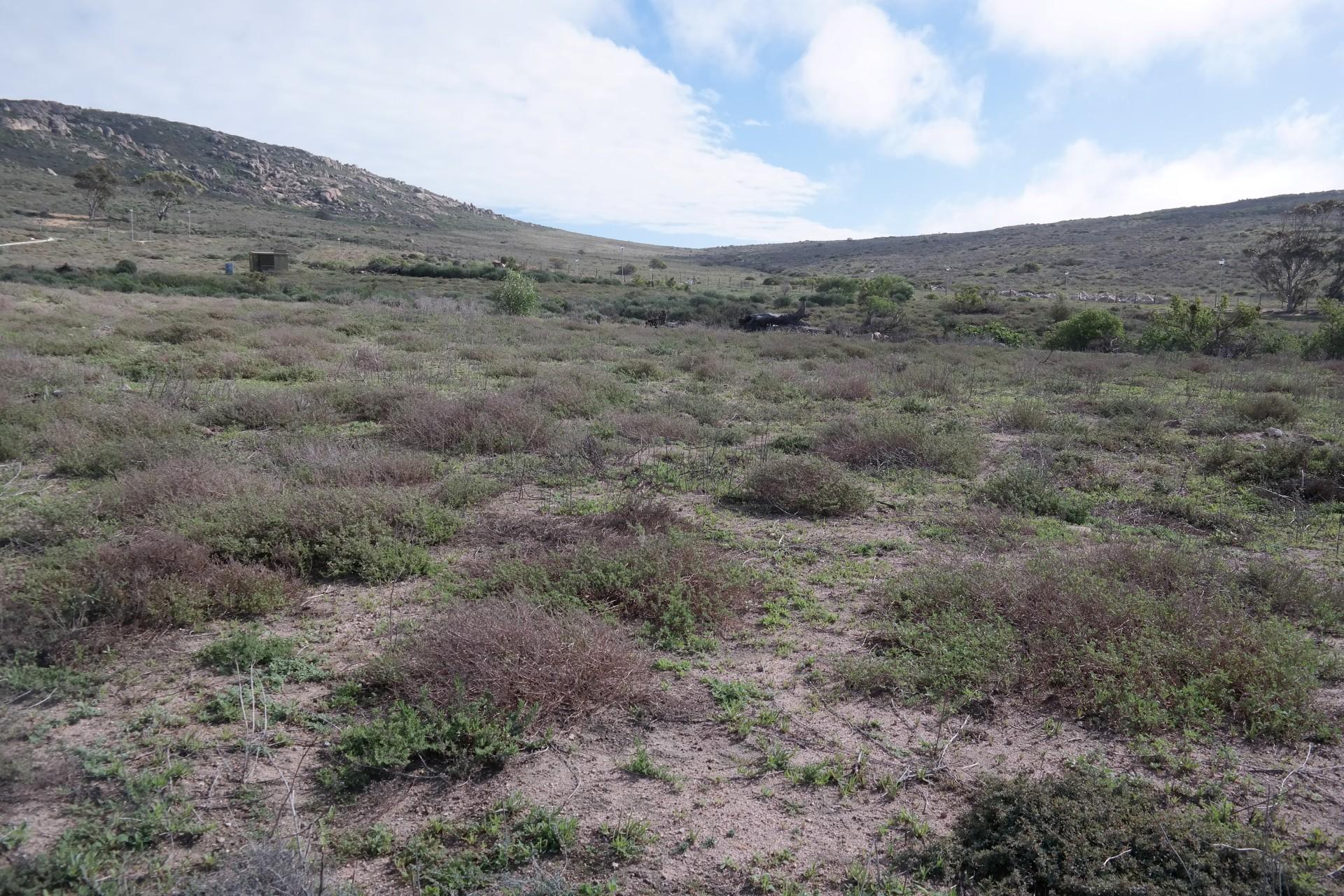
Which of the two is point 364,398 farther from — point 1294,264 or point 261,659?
point 1294,264

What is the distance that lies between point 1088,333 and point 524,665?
2805 centimetres

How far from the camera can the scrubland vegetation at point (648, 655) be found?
2.88 m

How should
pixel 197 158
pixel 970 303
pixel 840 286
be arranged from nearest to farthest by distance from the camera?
pixel 970 303
pixel 840 286
pixel 197 158

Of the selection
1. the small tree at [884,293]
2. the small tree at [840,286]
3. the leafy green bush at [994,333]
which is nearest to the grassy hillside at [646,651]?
the leafy green bush at [994,333]

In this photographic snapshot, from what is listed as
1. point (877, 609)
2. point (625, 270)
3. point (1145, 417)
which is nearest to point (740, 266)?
point (625, 270)

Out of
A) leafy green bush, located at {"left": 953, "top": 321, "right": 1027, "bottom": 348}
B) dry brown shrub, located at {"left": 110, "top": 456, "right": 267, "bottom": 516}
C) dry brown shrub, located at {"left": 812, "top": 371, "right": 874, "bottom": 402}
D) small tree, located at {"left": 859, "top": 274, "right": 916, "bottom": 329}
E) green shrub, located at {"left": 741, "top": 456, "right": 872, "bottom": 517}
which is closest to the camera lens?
dry brown shrub, located at {"left": 110, "top": 456, "right": 267, "bottom": 516}

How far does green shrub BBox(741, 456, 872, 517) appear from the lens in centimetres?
712

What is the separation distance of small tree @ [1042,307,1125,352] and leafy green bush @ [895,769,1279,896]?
26158mm

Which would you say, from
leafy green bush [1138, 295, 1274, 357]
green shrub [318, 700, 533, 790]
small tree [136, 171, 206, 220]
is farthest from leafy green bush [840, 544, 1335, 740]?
small tree [136, 171, 206, 220]

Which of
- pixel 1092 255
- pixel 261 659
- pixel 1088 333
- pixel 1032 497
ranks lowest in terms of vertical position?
pixel 261 659

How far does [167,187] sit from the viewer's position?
7700 cm

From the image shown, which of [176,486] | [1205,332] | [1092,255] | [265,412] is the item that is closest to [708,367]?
[265,412]

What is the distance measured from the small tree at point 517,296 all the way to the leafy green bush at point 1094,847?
29554mm

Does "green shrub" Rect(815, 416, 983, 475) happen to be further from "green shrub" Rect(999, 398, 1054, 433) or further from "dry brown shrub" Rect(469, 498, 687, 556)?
"dry brown shrub" Rect(469, 498, 687, 556)
